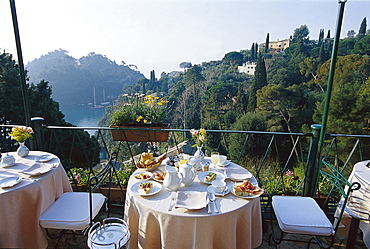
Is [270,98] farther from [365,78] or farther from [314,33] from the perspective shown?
[314,33]

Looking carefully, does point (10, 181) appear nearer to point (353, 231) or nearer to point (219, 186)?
point (219, 186)

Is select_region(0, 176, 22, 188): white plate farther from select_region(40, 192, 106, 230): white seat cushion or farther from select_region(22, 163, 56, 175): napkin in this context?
select_region(40, 192, 106, 230): white seat cushion

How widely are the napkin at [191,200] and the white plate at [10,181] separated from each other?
4.01ft

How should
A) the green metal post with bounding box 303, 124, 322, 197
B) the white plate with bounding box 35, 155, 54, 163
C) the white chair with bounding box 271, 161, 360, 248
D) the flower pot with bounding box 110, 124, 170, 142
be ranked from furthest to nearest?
the flower pot with bounding box 110, 124, 170, 142 → the green metal post with bounding box 303, 124, 322, 197 → the white plate with bounding box 35, 155, 54, 163 → the white chair with bounding box 271, 161, 360, 248

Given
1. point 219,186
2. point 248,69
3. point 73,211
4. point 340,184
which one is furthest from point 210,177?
point 248,69

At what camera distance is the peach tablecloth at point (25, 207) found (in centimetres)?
157

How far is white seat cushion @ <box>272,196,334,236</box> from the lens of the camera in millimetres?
1552

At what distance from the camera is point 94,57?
4284cm

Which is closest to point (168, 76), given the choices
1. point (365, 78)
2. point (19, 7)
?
point (365, 78)

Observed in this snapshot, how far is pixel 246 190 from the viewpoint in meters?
1.50

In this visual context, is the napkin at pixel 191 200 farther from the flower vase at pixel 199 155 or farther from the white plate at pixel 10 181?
the white plate at pixel 10 181

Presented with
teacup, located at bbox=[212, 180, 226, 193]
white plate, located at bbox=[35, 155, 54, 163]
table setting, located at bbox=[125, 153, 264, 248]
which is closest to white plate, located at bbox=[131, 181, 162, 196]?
table setting, located at bbox=[125, 153, 264, 248]

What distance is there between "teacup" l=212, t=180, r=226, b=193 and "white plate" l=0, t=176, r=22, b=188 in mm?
1457

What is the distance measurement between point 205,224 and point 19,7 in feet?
9.22
